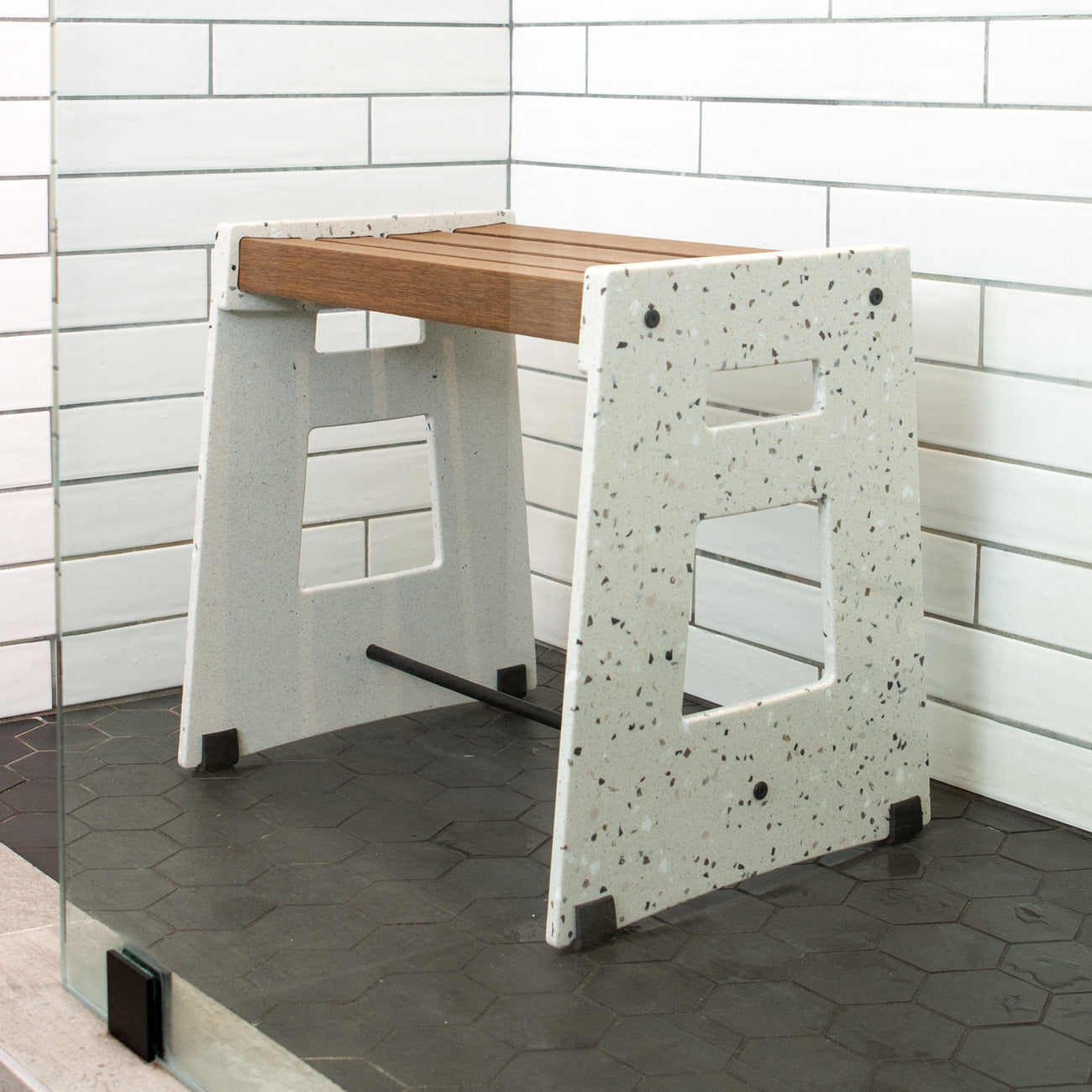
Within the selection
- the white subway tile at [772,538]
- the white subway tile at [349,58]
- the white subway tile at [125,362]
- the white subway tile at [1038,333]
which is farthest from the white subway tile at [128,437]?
the white subway tile at [1038,333]

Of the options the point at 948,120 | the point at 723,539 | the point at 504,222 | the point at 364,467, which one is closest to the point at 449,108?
the point at 504,222

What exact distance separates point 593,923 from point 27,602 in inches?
26.1

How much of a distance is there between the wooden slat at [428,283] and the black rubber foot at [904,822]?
0.60m

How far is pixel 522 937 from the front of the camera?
1.25 m

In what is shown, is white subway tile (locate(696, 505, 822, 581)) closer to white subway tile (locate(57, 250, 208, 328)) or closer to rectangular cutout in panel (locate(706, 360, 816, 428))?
rectangular cutout in panel (locate(706, 360, 816, 428))

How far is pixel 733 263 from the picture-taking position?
1269 millimetres

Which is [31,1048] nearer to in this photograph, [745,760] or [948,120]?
[745,760]

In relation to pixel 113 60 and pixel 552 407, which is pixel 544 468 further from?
pixel 113 60

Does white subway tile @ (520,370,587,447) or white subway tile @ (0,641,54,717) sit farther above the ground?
white subway tile @ (520,370,587,447)

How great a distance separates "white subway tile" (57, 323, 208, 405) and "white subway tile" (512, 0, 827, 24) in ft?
1.84

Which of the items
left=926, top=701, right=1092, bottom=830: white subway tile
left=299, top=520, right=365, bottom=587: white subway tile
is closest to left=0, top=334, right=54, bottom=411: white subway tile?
left=299, top=520, right=365, bottom=587: white subway tile

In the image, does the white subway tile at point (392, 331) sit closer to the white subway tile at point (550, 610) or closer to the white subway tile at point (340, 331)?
the white subway tile at point (340, 331)

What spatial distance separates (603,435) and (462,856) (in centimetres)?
43

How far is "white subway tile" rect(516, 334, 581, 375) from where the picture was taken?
5.38 ft
